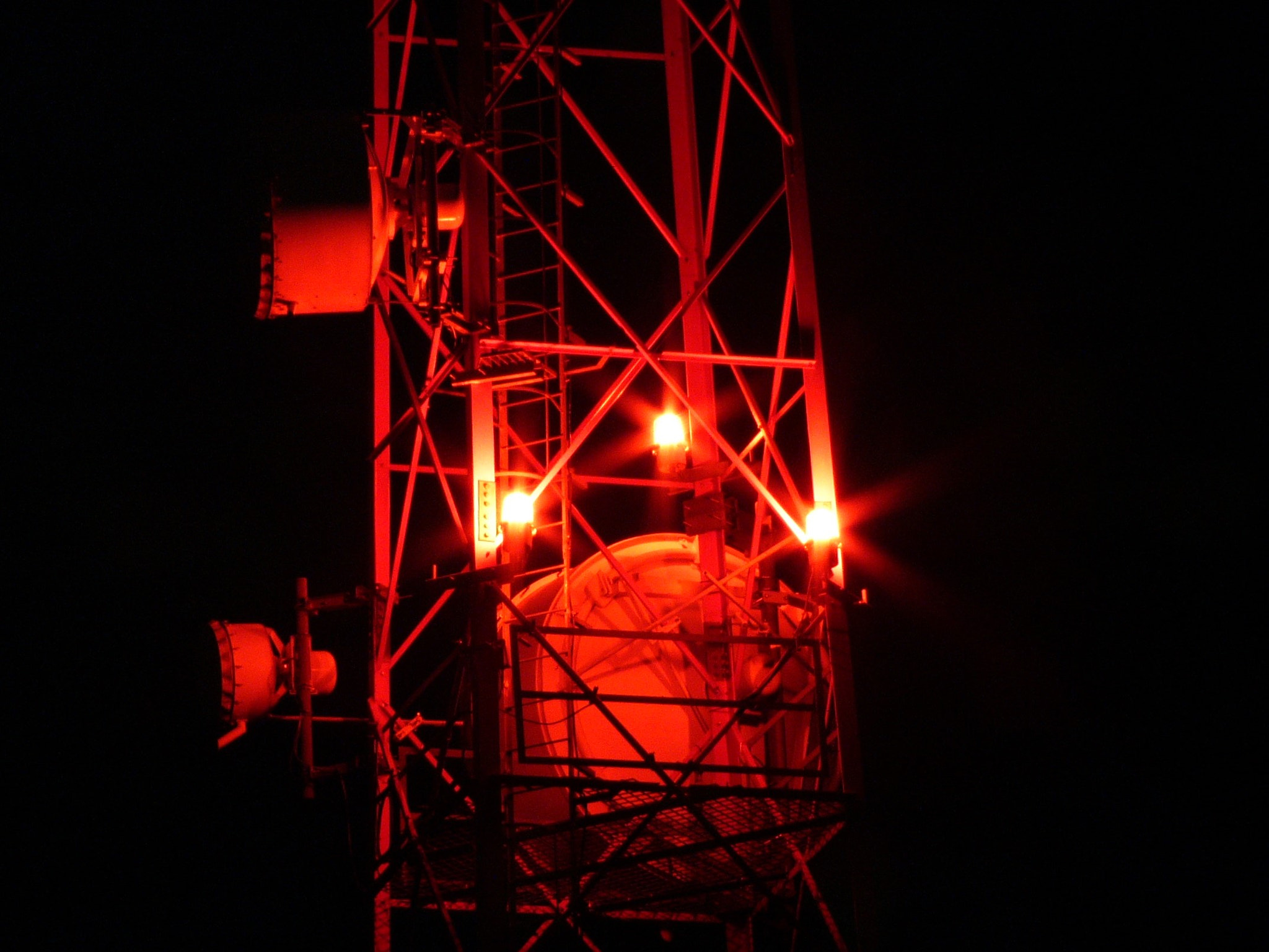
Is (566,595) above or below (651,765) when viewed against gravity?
above

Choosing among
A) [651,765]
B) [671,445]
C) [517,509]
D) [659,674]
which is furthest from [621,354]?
[651,765]

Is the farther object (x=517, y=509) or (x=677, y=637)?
(x=517, y=509)

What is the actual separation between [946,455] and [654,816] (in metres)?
11.7

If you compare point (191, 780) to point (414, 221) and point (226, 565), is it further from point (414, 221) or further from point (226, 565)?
point (414, 221)

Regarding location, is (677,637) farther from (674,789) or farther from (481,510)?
(481,510)

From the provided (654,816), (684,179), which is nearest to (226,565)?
(684,179)

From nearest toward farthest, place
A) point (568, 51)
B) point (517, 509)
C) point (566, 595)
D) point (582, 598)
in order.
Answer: point (517, 509), point (566, 595), point (582, 598), point (568, 51)

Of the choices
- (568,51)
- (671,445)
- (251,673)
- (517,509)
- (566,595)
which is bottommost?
(251,673)

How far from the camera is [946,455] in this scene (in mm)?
22781

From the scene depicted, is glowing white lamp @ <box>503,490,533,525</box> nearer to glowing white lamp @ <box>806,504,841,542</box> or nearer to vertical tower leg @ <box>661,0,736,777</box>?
glowing white lamp @ <box>806,504,841,542</box>

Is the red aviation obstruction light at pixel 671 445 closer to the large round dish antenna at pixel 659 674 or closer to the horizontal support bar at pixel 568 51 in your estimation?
the large round dish antenna at pixel 659 674

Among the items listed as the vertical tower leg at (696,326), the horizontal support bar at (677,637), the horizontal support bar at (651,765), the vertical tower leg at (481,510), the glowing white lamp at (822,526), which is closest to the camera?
the vertical tower leg at (481,510)

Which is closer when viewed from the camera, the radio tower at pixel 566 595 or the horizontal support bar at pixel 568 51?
the radio tower at pixel 566 595

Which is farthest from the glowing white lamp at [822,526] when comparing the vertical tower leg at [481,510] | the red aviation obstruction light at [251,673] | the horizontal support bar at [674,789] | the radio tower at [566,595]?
the red aviation obstruction light at [251,673]
